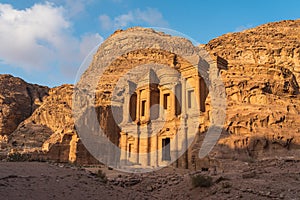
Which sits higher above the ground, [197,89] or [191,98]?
[197,89]

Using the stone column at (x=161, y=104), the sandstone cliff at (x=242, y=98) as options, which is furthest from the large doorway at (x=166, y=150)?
the sandstone cliff at (x=242, y=98)

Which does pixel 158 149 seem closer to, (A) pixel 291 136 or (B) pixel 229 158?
(B) pixel 229 158

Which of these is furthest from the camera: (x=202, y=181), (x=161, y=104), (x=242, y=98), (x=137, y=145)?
(x=161, y=104)

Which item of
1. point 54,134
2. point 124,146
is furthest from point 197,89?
point 54,134

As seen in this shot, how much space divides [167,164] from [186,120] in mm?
4632

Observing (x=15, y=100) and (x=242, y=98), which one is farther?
(x=15, y=100)

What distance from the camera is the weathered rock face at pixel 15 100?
62906mm

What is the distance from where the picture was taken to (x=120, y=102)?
43469 millimetres

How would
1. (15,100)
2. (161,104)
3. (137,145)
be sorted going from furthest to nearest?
(15,100) → (161,104) → (137,145)

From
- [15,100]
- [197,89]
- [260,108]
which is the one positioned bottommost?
[260,108]

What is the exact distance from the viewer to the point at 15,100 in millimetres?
68938

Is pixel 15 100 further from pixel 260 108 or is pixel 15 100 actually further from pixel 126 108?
pixel 260 108

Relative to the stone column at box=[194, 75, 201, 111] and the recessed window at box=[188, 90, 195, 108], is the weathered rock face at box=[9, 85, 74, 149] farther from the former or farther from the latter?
the stone column at box=[194, 75, 201, 111]

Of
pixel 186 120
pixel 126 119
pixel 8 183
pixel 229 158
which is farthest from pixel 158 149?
pixel 8 183
